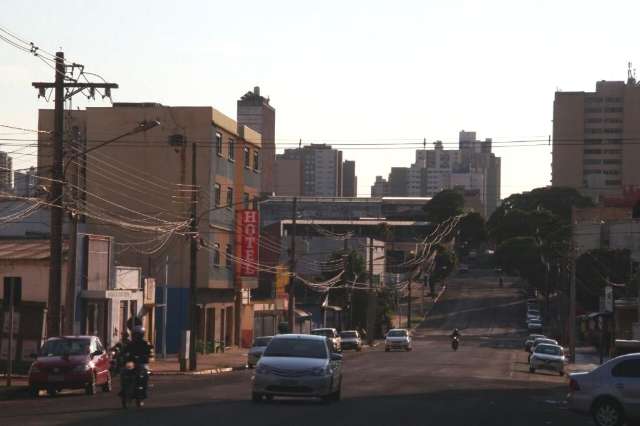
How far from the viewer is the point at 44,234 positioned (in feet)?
216

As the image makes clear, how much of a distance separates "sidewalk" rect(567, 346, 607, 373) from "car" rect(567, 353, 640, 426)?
117 ft

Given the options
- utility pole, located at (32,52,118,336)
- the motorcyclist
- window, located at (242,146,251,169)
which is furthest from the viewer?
window, located at (242,146,251,169)

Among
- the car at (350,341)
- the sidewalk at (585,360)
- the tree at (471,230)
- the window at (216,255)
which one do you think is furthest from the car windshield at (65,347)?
the tree at (471,230)

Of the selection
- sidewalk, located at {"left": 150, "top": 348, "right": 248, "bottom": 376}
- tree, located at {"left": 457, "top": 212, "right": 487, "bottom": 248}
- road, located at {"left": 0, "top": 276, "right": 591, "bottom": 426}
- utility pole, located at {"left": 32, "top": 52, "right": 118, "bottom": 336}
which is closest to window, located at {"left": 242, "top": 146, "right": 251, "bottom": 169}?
sidewalk, located at {"left": 150, "top": 348, "right": 248, "bottom": 376}

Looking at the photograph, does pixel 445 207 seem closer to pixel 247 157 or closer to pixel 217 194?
pixel 247 157

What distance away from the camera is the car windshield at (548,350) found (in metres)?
56.6

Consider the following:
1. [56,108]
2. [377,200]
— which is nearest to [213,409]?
[56,108]

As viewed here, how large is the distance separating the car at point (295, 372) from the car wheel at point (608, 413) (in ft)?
19.8

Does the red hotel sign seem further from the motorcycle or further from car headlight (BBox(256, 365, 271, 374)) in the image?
the motorcycle

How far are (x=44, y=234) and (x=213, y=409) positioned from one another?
4149cm

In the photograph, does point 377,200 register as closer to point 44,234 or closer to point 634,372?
point 44,234

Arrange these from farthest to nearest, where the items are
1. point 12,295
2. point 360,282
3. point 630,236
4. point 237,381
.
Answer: point 360,282
point 630,236
point 237,381
point 12,295

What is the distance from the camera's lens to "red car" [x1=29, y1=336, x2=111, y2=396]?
31000 mm

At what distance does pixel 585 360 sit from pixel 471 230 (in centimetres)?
9469
